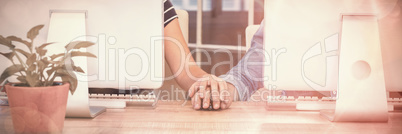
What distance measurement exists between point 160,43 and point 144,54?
0.19 feet

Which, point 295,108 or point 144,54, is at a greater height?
point 144,54

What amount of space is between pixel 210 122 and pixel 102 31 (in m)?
0.41

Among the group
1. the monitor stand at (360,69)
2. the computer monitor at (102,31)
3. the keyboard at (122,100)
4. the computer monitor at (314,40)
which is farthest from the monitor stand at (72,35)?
the monitor stand at (360,69)

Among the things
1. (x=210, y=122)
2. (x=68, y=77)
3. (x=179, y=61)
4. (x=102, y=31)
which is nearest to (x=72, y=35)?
(x=102, y=31)

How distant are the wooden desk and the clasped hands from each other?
0.03 metres

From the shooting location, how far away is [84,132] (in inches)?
32.7

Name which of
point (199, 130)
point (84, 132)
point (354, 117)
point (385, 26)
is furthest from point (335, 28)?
point (84, 132)

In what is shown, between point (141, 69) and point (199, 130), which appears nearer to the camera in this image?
point (199, 130)

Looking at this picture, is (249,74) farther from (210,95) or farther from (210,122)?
(210,122)

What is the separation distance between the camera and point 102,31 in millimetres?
953

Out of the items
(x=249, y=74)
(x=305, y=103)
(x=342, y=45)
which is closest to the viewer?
(x=342, y=45)

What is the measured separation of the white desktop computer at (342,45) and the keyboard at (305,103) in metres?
0.13

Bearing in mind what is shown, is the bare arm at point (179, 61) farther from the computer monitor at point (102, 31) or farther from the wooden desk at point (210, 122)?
the computer monitor at point (102, 31)

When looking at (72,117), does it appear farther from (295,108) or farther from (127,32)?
(295,108)
